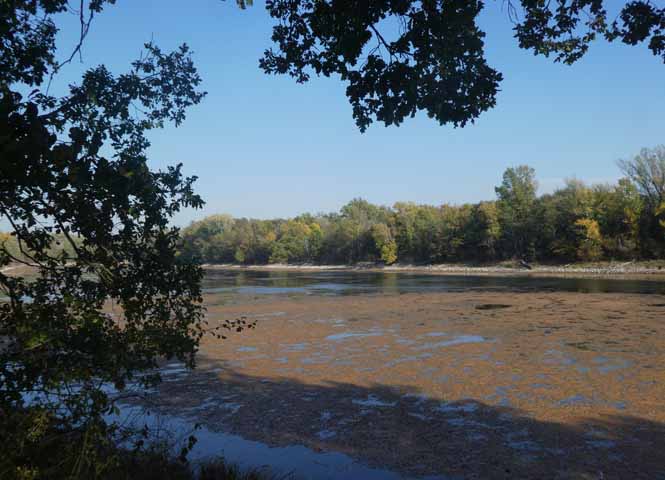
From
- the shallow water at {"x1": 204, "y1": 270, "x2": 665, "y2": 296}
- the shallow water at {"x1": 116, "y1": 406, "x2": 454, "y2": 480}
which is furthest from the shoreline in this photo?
the shallow water at {"x1": 116, "y1": 406, "x2": 454, "y2": 480}

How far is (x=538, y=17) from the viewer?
6.74 meters

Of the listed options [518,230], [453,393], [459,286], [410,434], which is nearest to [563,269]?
[518,230]

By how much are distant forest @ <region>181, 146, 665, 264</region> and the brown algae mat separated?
50251 millimetres

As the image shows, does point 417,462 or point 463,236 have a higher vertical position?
point 463,236

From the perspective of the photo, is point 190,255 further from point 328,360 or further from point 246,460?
point 328,360

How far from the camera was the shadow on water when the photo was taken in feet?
25.6

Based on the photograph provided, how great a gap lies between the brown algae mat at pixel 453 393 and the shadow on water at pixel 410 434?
0.12 ft

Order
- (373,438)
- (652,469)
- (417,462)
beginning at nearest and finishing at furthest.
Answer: (652,469)
(417,462)
(373,438)

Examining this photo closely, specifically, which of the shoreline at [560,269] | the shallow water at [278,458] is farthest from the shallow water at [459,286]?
the shallow water at [278,458]

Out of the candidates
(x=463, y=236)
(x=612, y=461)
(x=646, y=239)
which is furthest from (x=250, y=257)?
(x=612, y=461)

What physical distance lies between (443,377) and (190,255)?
9.84 meters

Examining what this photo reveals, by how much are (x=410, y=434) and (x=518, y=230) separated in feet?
252

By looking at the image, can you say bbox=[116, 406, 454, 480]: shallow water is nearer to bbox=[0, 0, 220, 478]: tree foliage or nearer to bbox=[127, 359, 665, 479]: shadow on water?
bbox=[127, 359, 665, 479]: shadow on water

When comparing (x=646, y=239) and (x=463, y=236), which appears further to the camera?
(x=463, y=236)
